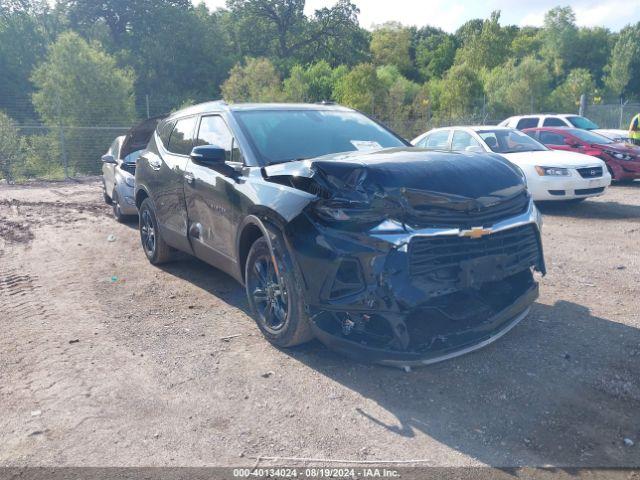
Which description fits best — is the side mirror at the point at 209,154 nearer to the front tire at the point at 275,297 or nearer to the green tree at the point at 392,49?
the front tire at the point at 275,297

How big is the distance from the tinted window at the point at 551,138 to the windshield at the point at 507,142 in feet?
9.47

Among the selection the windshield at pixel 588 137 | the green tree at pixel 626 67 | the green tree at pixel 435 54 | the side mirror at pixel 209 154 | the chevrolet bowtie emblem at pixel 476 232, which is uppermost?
the green tree at pixel 435 54

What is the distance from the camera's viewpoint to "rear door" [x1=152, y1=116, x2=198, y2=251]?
232 inches

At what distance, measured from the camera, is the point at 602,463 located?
9.67ft

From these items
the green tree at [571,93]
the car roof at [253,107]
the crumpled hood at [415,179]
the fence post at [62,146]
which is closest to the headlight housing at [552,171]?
the car roof at [253,107]

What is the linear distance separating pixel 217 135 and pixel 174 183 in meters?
0.92

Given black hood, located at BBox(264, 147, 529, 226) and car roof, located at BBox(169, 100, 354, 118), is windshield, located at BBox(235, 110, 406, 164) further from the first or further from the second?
black hood, located at BBox(264, 147, 529, 226)

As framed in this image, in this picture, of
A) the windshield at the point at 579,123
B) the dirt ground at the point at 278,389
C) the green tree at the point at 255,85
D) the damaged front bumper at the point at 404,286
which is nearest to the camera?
the dirt ground at the point at 278,389

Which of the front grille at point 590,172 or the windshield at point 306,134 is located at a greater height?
the windshield at point 306,134

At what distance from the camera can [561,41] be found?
63.6 metres

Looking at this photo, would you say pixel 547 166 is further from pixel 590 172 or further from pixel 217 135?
pixel 217 135

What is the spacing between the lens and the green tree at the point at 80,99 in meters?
20.9

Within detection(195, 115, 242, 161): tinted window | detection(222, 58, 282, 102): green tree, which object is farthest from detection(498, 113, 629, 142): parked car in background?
detection(195, 115, 242, 161): tinted window

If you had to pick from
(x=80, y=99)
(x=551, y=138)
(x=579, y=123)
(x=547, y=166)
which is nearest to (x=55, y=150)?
(x=80, y=99)
